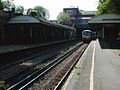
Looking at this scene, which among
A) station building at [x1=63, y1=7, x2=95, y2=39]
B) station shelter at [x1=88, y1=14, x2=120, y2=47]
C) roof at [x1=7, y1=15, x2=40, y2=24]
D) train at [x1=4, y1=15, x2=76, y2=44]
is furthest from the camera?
station building at [x1=63, y1=7, x2=95, y2=39]

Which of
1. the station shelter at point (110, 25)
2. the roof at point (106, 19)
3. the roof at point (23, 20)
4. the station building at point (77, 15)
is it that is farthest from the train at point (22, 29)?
the station building at point (77, 15)

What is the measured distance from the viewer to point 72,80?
15.7m

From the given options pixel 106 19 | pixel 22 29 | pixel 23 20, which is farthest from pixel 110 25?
pixel 22 29

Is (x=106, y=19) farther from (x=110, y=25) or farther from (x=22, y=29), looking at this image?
(x=22, y=29)

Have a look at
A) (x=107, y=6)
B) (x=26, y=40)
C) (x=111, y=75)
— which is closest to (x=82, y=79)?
(x=111, y=75)

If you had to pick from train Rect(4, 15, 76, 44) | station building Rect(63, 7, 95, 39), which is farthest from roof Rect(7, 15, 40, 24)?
station building Rect(63, 7, 95, 39)

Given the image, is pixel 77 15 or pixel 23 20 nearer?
pixel 23 20

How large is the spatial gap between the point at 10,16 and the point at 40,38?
8.33m

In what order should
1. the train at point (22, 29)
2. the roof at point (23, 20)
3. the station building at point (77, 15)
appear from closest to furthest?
the roof at point (23, 20) < the train at point (22, 29) < the station building at point (77, 15)

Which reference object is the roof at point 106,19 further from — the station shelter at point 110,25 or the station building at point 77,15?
the station building at point 77,15

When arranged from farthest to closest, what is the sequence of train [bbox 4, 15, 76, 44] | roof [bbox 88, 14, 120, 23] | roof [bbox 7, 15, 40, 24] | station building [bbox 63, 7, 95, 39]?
station building [bbox 63, 7, 95, 39]
train [bbox 4, 15, 76, 44]
roof [bbox 88, 14, 120, 23]
roof [bbox 7, 15, 40, 24]

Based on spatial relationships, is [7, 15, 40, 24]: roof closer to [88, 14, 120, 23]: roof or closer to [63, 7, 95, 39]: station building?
[88, 14, 120, 23]: roof

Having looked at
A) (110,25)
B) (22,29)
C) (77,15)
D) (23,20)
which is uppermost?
(77,15)

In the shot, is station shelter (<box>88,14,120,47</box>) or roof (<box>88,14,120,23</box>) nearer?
station shelter (<box>88,14,120,47</box>)
